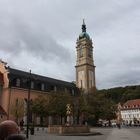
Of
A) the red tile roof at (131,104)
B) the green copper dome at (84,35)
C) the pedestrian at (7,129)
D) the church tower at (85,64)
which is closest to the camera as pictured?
the pedestrian at (7,129)

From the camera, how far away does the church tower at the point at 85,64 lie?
300 feet

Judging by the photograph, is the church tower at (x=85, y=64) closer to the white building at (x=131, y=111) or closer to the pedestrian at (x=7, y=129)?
the white building at (x=131, y=111)

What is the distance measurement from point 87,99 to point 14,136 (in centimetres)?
7049

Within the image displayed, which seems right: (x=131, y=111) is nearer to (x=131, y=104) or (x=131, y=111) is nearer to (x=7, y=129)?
(x=131, y=104)

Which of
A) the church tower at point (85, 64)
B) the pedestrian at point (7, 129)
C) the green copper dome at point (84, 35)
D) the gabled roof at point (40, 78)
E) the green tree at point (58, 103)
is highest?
the green copper dome at point (84, 35)

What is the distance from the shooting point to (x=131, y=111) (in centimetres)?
13938

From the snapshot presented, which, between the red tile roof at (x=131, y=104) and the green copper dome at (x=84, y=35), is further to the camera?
the red tile roof at (x=131, y=104)

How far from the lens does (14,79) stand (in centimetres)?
7062


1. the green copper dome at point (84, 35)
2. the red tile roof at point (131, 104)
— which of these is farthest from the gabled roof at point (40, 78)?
the red tile roof at point (131, 104)

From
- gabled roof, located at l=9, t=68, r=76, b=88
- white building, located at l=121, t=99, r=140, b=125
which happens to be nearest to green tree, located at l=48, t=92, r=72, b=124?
gabled roof, located at l=9, t=68, r=76, b=88

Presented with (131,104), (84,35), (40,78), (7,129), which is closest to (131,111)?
(131,104)

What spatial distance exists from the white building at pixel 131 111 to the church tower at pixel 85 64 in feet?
159

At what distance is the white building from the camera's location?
135 m

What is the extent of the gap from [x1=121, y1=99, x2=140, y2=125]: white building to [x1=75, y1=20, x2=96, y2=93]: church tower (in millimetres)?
48596
